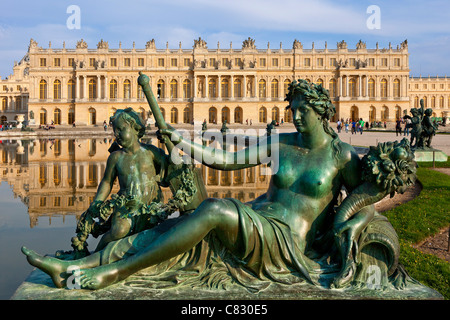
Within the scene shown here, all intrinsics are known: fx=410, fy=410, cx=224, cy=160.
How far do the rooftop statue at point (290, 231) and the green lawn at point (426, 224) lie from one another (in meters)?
1.48

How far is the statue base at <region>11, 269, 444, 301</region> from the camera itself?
2332 millimetres

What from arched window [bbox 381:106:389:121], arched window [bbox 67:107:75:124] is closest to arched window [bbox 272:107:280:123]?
arched window [bbox 381:106:389:121]

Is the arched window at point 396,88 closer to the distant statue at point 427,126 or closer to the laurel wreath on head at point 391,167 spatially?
the distant statue at point 427,126

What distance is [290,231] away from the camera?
100 inches

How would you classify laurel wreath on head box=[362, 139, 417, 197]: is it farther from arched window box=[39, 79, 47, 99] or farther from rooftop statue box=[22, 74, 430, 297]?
arched window box=[39, 79, 47, 99]

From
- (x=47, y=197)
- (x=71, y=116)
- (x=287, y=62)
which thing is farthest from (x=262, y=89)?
(x=47, y=197)

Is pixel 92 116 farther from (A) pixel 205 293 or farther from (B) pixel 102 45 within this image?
(A) pixel 205 293

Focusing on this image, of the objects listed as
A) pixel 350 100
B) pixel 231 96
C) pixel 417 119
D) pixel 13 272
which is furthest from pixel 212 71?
pixel 13 272

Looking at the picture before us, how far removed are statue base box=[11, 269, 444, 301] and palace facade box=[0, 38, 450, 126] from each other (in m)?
52.7

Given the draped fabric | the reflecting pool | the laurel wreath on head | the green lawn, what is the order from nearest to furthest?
the draped fabric
the laurel wreath on head
the green lawn
the reflecting pool

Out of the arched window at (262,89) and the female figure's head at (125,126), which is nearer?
the female figure's head at (125,126)

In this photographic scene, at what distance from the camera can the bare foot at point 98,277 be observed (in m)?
2.34

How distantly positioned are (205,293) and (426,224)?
4665 mm

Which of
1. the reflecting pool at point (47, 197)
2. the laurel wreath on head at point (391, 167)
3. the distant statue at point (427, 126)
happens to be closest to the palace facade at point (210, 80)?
the distant statue at point (427, 126)
